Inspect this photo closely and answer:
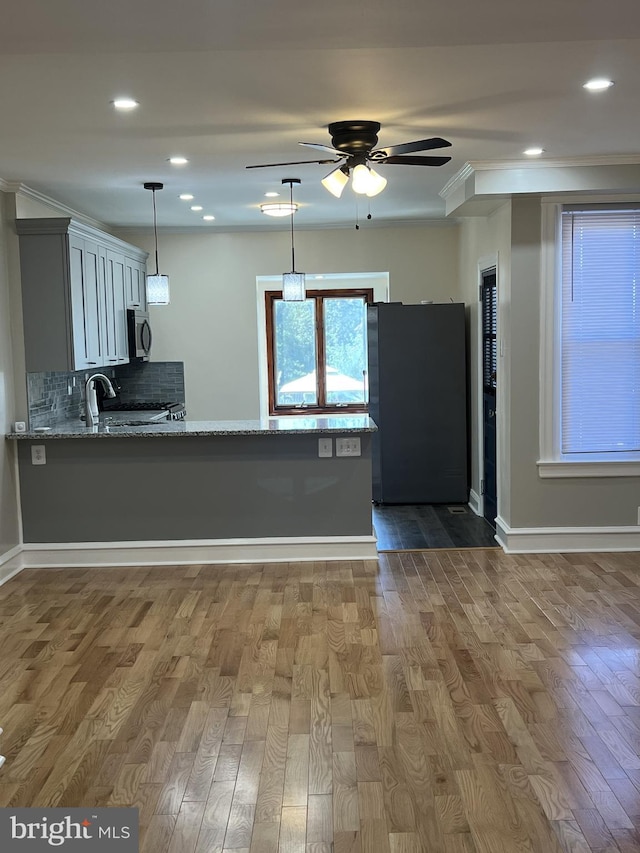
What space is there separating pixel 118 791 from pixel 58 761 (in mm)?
333

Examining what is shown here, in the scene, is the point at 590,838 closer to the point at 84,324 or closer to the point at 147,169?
the point at 147,169

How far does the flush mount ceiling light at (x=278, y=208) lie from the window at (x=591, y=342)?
2.05 meters

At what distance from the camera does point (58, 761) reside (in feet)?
9.67

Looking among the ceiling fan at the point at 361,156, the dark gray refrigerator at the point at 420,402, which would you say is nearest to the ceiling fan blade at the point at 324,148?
the ceiling fan at the point at 361,156

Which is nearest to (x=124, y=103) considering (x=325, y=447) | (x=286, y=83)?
(x=286, y=83)

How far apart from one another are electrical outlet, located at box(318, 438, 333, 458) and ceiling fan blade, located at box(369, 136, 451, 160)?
205cm

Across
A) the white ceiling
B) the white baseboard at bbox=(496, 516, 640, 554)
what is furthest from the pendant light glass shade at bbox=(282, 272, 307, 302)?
the white baseboard at bbox=(496, 516, 640, 554)

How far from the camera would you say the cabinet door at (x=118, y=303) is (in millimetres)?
6586

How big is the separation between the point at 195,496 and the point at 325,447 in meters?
0.93

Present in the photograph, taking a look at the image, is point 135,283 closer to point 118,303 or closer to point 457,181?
point 118,303

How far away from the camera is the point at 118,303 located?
678 centimetres

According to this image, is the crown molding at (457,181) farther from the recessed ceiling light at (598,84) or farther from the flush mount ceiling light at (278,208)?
the recessed ceiling light at (598,84)

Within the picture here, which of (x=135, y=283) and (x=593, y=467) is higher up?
(x=135, y=283)

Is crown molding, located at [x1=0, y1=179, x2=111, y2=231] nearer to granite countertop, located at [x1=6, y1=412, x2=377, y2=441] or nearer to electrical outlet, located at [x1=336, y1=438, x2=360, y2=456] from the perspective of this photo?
granite countertop, located at [x1=6, y1=412, x2=377, y2=441]
